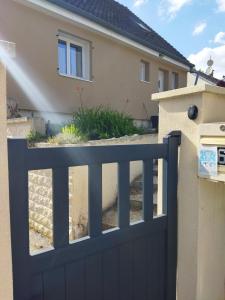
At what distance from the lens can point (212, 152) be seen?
2.38 meters

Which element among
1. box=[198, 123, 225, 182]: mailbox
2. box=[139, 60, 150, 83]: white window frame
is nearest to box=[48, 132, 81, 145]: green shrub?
box=[198, 123, 225, 182]: mailbox

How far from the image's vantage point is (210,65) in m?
22.0

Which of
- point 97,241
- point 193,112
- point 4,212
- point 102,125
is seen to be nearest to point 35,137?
point 102,125

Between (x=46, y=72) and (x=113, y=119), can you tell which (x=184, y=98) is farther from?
(x=46, y=72)

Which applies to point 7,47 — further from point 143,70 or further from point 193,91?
point 143,70

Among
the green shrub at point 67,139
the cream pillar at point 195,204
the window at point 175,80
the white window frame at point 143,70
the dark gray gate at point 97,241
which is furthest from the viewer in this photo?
the window at point 175,80

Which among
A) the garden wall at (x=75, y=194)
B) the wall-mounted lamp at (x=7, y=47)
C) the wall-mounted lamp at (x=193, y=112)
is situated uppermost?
the wall-mounted lamp at (x=7, y=47)

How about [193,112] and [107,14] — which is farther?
[107,14]

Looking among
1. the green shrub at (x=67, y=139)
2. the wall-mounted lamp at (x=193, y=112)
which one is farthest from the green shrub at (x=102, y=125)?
the wall-mounted lamp at (x=193, y=112)

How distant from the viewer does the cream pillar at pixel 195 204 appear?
8.41 ft

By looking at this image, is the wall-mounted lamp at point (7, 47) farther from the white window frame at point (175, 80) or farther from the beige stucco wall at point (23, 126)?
the white window frame at point (175, 80)

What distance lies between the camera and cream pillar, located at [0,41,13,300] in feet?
4.75

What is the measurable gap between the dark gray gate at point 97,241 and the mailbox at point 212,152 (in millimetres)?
266

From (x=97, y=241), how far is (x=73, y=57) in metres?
9.67
